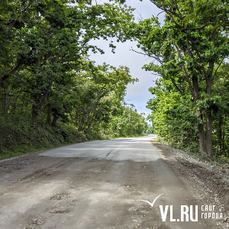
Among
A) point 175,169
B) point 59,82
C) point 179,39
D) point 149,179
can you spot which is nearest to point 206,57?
point 179,39

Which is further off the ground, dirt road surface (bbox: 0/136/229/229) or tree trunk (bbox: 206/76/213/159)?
tree trunk (bbox: 206/76/213/159)

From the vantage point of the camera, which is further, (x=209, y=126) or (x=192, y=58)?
(x=209, y=126)

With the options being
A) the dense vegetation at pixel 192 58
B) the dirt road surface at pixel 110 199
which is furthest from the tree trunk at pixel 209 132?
the dirt road surface at pixel 110 199

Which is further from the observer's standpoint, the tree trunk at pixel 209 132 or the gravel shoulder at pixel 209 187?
the tree trunk at pixel 209 132

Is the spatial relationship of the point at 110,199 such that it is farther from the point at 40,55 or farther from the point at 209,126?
the point at 40,55

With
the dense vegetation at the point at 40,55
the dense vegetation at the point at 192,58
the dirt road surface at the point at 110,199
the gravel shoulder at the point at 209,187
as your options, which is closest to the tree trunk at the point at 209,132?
the dense vegetation at the point at 192,58

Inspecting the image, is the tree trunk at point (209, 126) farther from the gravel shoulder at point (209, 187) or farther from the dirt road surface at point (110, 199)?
the dirt road surface at point (110, 199)

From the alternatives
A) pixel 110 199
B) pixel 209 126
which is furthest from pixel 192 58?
pixel 110 199

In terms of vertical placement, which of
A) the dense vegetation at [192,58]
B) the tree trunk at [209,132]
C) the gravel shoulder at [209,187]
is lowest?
the gravel shoulder at [209,187]

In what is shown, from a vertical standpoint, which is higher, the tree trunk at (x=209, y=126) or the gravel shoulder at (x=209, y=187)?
the tree trunk at (x=209, y=126)

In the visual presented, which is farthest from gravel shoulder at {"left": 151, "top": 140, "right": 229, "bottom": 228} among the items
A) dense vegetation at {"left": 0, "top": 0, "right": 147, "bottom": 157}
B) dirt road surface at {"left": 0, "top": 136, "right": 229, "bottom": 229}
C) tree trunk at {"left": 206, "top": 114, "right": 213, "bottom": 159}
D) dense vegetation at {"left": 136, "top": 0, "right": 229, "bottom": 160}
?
dense vegetation at {"left": 0, "top": 0, "right": 147, "bottom": 157}

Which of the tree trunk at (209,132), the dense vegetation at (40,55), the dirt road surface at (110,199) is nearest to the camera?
the dirt road surface at (110,199)

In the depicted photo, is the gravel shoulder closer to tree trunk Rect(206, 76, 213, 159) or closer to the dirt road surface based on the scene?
the dirt road surface

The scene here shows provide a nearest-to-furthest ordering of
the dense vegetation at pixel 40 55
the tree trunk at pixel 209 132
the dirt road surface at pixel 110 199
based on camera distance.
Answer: the dirt road surface at pixel 110 199 → the dense vegetation at pixel 40 55 → the tree trunk at pixel 209 132
